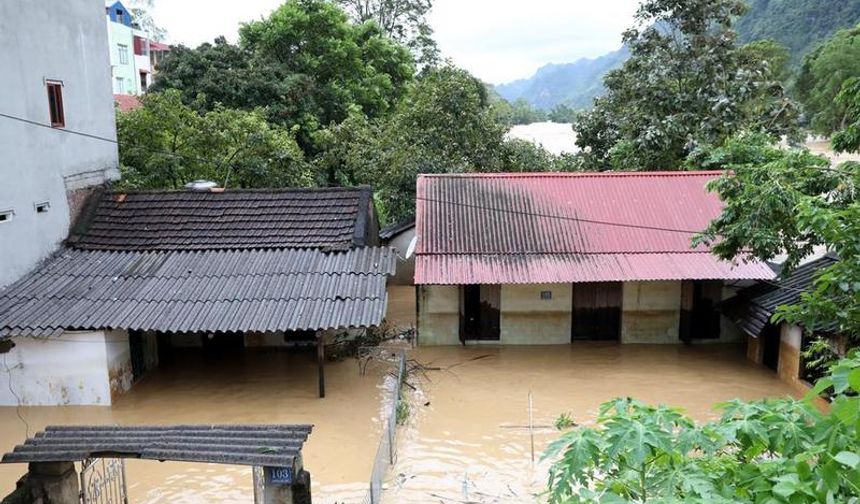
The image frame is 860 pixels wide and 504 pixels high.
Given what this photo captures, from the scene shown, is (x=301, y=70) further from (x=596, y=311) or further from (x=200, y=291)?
(x=596, y=311)

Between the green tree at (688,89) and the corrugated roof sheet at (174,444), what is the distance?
16300mm

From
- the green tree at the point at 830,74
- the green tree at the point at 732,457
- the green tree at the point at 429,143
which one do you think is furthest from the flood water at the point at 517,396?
the green tree at the point at 830,74

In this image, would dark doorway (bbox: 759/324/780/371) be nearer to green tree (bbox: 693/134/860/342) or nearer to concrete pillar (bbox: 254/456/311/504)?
green tree (bbox: 693/134/860/342)

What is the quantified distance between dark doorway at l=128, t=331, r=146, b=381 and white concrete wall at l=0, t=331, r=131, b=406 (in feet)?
3.16

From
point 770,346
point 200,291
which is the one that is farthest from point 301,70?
point 770,346

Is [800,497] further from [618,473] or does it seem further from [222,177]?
[222,177]

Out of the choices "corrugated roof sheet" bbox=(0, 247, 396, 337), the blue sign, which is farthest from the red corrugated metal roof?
the blue sign

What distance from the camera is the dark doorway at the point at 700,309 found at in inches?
639

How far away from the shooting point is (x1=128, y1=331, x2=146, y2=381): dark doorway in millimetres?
13922

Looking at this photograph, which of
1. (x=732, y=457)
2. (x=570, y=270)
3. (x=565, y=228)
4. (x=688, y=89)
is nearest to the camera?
(x=732, y=457)

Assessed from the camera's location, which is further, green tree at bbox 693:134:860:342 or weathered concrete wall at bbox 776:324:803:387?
weathered concrete wall at bbox 776:324:803:387

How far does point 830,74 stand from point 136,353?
43167 mm

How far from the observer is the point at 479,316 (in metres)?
16.5

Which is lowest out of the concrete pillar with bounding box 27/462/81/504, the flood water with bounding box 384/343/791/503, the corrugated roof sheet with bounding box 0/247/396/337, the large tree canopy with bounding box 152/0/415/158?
the flood water with bounding box 384/343/791/503
